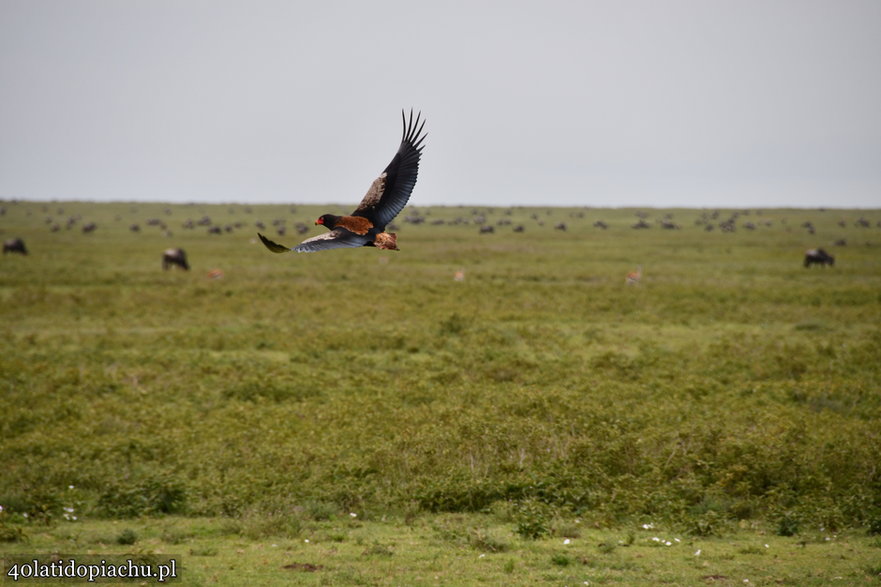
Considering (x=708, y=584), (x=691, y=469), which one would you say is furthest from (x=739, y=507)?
(x=708, y=584)

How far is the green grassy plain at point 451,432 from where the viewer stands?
1152 centimetres

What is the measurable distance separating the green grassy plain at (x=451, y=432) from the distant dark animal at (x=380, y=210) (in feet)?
16.7

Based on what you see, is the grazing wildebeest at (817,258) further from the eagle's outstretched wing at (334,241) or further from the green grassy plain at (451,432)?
the eagle's outstretched wing at (334,241)

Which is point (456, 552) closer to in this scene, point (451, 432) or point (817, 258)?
point (451, 432)

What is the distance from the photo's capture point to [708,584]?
396 inches

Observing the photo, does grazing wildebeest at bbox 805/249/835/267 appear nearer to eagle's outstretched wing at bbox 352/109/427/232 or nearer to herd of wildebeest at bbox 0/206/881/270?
herd of wildebeest at bbox 0/206/881/270

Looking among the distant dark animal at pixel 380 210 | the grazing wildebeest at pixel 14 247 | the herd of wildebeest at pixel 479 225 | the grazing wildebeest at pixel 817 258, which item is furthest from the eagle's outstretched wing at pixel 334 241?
the grazing wildebeest at pixel 14 247

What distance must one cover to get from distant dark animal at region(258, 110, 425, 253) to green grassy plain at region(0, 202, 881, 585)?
5.10 metres

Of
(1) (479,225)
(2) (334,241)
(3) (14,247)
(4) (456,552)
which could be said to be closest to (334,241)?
(2) (334,241)

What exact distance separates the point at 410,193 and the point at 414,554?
5.71m

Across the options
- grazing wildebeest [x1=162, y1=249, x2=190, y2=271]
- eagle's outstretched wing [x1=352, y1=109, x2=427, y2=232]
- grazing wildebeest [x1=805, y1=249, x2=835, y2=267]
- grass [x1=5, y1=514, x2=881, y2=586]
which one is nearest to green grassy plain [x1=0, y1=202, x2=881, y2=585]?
grass [x1=5, y1=514, x2=881, y2=586]

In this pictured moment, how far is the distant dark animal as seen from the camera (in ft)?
21.3

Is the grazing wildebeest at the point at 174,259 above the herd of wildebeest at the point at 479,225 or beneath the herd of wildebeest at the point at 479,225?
beneath

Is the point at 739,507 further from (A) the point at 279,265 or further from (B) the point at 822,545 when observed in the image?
(A) the point at 279,265
